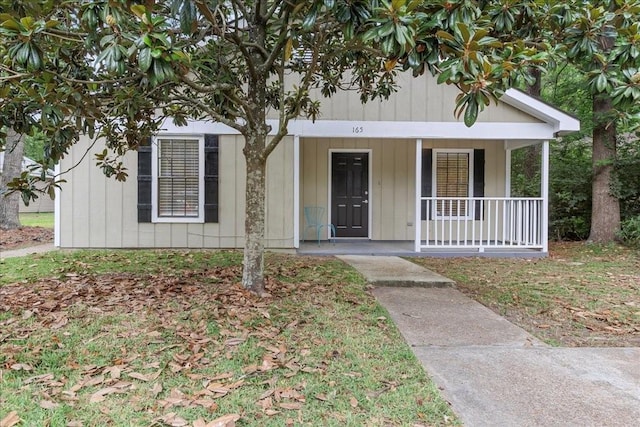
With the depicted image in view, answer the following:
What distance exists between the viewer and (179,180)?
25.4ft

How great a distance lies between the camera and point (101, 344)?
10.5 feet

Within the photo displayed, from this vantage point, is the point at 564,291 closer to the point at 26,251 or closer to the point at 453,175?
the point at 453,175

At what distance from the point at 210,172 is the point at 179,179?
0.64m

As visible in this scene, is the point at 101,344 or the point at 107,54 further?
the point at 101,344

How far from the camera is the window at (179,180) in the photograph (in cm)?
772

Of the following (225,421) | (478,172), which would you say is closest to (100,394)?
(225,421)

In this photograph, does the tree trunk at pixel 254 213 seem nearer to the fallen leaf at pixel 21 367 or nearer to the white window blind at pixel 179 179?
the fallen leaf at pixel 21 367

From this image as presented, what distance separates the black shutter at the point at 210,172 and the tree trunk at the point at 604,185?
8.31 metres

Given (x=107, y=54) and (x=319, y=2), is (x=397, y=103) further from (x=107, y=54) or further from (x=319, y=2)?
(x=107, y=54)

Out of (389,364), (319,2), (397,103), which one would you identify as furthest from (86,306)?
(397,103)

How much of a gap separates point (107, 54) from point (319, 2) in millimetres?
1387

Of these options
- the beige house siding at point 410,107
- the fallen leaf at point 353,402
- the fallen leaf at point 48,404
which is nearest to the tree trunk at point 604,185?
the beige house siding at point 410,107

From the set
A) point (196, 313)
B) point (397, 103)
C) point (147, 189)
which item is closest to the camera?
point (196, 313)

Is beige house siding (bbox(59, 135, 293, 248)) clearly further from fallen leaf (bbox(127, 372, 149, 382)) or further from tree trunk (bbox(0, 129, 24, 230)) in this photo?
fallen leaf (bbox(127, 372, 149, 382))
